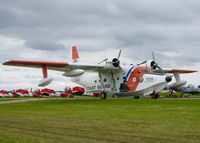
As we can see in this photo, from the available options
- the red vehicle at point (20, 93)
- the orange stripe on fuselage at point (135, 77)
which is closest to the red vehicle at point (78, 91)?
the red vehicle at point (20, 93)

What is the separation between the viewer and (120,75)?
4200 centimetres

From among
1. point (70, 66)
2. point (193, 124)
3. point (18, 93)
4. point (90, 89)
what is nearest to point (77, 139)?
point (193, 124)

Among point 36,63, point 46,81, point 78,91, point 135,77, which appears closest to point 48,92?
point 78,91

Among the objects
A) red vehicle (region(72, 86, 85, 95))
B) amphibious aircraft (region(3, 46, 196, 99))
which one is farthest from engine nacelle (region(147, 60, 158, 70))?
red vehicle (region(72, 86, 85, 95))

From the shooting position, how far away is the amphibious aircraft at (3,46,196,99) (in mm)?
37406

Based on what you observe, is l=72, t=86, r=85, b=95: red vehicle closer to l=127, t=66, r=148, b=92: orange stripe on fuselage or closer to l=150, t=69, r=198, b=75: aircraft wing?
l=150, t=69, r=198, b=75: aircraft wing

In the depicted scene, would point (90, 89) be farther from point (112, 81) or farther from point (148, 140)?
point (148, 140)

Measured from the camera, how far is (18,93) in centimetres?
8250

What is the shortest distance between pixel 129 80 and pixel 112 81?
2.40m

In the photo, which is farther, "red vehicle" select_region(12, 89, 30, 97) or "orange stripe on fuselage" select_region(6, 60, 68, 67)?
"red vehicle" select_region(12, 89, 30, 97)

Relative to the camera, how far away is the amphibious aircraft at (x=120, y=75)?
123ft

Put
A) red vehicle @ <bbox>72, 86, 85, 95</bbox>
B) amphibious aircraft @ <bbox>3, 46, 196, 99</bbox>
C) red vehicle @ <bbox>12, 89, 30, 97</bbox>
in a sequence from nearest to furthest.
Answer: amphibious aircraft @ <bbox>3, 46, 196, 99</bbox> → red vehicle @ <bbox>72, 86, 85, 95</bbox> → red vehicle @ <bbox>12, 89, 30, 97</bbox>

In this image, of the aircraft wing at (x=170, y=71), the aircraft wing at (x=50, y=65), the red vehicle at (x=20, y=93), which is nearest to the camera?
the aircraft wing at (x=50, y=65)

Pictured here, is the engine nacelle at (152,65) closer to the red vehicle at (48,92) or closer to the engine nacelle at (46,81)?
the engine nacelle at (46,81)
